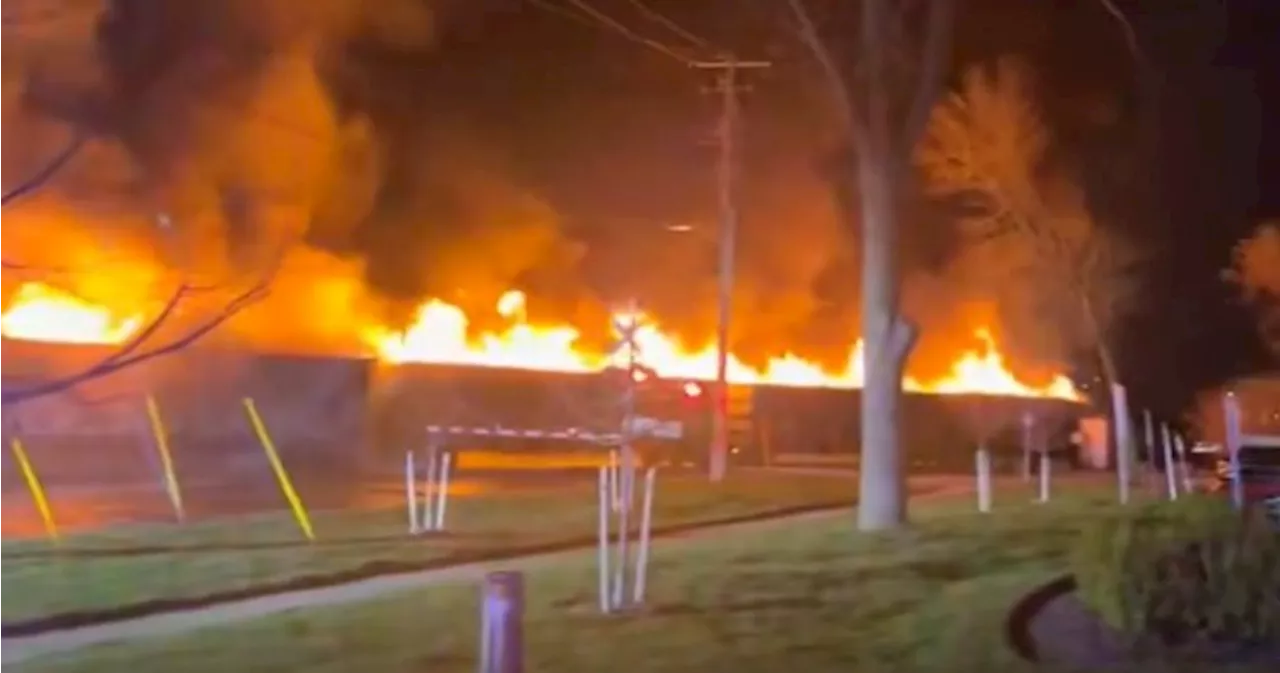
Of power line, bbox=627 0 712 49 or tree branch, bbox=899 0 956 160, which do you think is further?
power line, bbox=627 0 712 49

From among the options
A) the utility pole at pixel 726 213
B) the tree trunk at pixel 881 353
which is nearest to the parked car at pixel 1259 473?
the tree trunk at pixel 881 353

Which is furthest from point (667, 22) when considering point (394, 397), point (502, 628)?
point (502, 628)

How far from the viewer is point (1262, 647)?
40.4 feet

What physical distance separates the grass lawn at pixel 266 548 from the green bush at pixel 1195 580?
20.7 feet

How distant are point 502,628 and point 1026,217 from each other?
38.1m

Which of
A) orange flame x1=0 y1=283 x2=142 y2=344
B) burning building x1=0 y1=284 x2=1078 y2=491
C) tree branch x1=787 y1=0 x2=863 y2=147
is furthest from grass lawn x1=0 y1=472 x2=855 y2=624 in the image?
orange flame x1=0 y1=283 x2=142 y2=344

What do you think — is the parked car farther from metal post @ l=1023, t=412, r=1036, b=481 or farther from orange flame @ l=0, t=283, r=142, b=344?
orange flame @ l=0, t=283, r=142, b=344

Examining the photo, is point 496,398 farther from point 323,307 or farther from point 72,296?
point 72,296

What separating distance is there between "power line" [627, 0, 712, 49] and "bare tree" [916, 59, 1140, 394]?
5025 mm

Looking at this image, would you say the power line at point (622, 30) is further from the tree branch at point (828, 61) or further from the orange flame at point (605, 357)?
the tree branch at point (828, 61)

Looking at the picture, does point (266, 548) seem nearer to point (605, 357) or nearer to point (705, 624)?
point (705, 624)

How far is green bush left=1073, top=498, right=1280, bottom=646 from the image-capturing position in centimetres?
1220

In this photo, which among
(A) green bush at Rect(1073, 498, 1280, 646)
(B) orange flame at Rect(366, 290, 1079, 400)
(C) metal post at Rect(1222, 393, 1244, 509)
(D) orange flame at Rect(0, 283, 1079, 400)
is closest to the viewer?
(A) green bush at Rect(1073, 498, 1280, 646)

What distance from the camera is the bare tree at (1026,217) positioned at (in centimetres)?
4362
